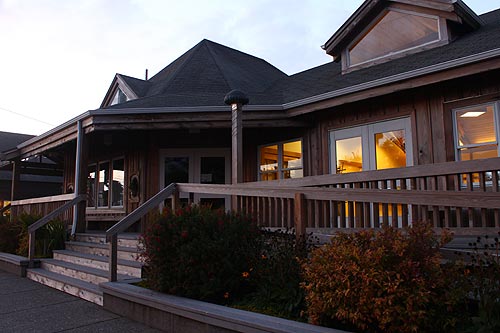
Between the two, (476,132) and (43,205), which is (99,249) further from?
(476,132)

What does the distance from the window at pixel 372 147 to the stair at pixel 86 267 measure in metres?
4.03

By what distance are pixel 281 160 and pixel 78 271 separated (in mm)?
4525

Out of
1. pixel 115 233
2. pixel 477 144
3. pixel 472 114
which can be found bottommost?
pixel 115 233

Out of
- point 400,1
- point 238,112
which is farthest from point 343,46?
point 238,112

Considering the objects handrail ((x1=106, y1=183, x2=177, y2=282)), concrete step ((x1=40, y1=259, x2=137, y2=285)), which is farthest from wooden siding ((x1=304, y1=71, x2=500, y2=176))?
concrete step ((x1=40, y1=259, x2=137, y2=285))

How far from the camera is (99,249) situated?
7004mm

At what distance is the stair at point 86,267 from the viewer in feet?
18.1

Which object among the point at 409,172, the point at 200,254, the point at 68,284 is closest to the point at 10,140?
the point at 68,284

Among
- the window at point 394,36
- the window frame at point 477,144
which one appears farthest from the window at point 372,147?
the window at point 394,36

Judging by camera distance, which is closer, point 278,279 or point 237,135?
point 278,279

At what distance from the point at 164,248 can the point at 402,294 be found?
2.54 metres

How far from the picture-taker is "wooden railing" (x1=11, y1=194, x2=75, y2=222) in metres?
8.85

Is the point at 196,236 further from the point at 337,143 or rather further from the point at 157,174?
the point at 157,174

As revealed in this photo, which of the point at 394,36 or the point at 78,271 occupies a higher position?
the point at 394,36
